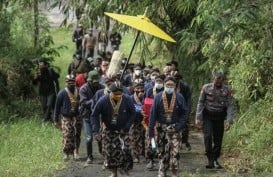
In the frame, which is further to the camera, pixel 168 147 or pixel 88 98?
pixel 88 98

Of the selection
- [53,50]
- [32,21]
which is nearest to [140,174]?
[53,50]

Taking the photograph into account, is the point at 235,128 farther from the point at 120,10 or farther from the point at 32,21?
the point at 32,21

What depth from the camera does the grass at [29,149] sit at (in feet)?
40.1

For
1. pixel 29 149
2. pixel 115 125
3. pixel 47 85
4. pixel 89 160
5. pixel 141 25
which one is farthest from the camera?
pixel 47 85

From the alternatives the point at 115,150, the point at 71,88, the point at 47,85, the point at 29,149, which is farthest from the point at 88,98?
the point at 47,85

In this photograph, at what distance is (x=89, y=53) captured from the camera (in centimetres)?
2652

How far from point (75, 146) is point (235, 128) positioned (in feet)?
11.5

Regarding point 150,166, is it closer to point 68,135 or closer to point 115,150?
point 115,150

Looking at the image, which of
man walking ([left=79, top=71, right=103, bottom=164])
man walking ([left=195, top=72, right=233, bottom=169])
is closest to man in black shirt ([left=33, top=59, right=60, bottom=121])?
man walking ([left=79, top=71, right=103, bottom=164])

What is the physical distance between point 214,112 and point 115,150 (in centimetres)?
226

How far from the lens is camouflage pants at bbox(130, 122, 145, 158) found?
12.9 meters

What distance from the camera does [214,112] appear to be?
474 inches

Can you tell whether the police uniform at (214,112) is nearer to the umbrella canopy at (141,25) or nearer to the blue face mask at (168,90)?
the umbrella canopy at (141,25)

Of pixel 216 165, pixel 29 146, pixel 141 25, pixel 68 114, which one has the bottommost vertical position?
pixel 29 146
